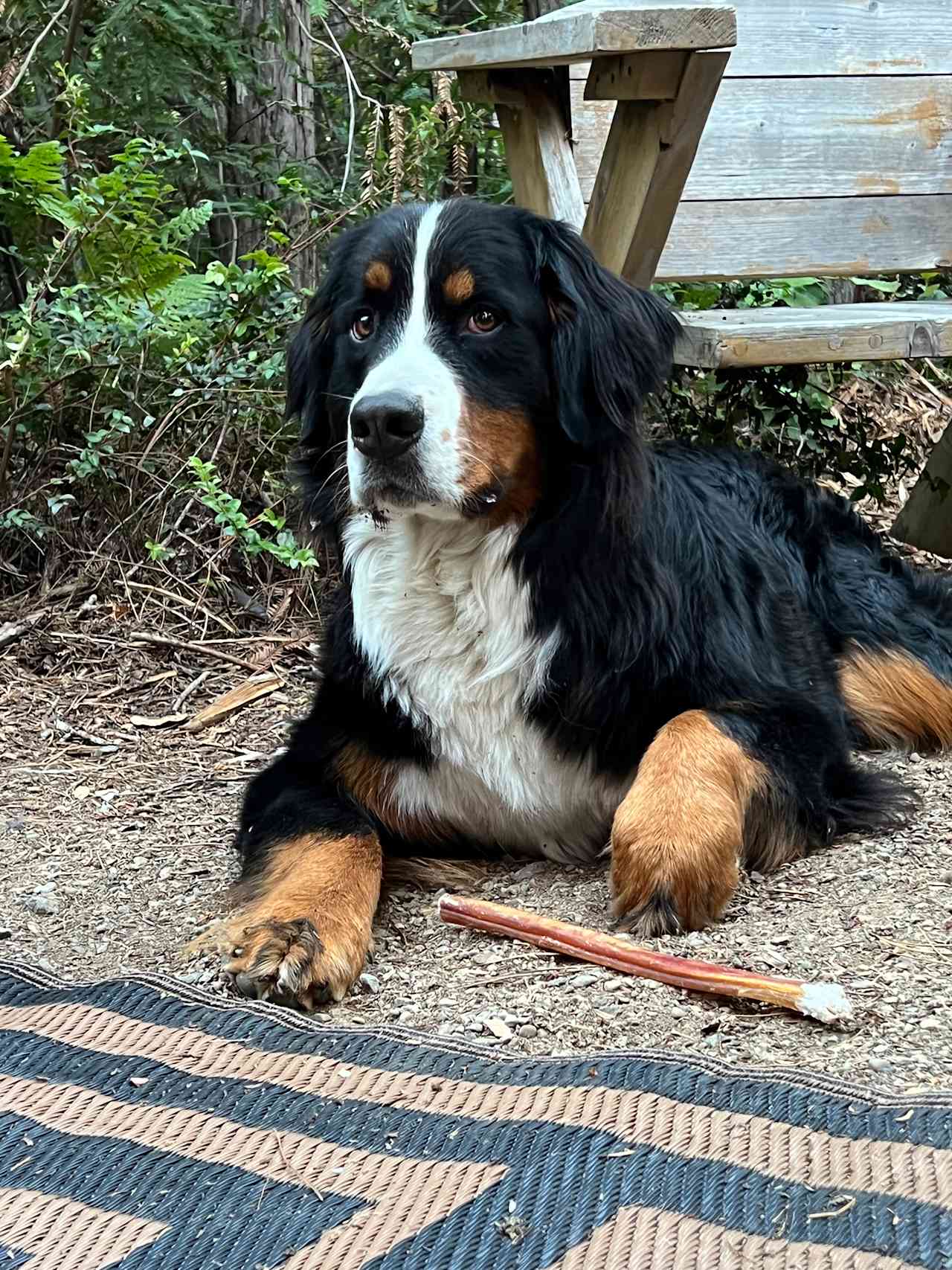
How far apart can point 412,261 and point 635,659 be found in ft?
→ 3.39

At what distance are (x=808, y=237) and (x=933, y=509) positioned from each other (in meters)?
1.26

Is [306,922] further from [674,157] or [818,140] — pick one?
[818,140]

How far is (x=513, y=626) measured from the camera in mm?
3217

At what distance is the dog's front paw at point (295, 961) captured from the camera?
8.51ft

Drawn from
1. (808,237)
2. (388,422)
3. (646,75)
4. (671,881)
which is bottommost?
(671,881)

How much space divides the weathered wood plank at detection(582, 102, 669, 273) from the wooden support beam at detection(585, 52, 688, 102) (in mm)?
70

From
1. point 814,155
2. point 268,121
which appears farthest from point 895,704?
point 268,121

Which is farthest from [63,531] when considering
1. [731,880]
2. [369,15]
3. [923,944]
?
[923,944]

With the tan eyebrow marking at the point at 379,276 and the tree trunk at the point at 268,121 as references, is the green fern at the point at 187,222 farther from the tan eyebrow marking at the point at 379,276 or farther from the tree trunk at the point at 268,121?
the tan eyebrow marking at the point at 379,276

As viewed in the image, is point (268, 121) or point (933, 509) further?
point (268, 121)

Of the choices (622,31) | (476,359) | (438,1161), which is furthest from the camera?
(622,31)

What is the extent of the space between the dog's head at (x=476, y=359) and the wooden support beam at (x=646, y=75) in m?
0.91

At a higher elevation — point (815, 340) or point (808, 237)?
point (808, 237)

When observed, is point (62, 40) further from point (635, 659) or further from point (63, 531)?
point (635, 659)
